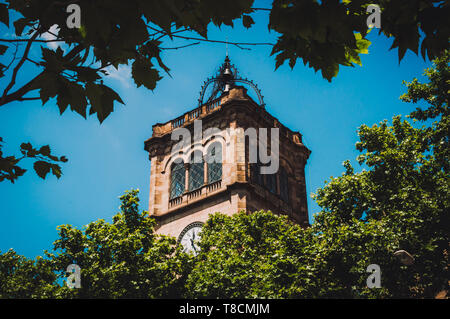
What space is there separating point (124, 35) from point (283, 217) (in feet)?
77.7

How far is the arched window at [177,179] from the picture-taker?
37.6m

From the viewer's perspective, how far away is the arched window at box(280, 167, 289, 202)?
127 feet

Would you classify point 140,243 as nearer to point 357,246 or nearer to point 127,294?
point 127,294

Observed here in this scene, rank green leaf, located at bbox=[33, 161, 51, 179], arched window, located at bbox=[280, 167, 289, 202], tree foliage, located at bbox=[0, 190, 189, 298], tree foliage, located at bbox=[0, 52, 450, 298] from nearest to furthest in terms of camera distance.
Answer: green leaf, located at bbox=[33, 161, 51, 179]
tree foliage, located at bbox=[0, 52, 450, 298]
tree foliage, located at bbox=[0, 190, 189, 298]
arched window, located at bbox=[280, 167, 289, 202]

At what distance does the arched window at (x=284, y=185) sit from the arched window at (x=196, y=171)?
690cm

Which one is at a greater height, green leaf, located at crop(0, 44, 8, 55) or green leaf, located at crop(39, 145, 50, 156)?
green leaf, located at crop(0, 44, 8, 55)

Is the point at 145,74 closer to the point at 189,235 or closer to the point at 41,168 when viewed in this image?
the point at 41,168

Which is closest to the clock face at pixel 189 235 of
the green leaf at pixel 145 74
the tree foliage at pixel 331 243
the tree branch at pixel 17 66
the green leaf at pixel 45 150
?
the tree foliage at pixel 331 243

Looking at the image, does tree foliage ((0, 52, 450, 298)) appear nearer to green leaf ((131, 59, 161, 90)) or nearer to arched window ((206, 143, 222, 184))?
arched window ((206, 143, 222, 184))

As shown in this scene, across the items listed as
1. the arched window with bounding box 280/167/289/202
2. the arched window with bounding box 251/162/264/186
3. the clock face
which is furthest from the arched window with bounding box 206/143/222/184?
the arched window with bounding box 280/167/289/202

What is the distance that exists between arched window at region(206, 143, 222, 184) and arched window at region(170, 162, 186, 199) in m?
2.68

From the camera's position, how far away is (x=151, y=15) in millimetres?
2924

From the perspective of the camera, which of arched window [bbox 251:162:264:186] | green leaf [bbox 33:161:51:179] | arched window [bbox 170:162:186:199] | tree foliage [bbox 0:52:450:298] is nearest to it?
green leaf [bbox 33:161:51:179]

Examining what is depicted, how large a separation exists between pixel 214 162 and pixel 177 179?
152 inches
